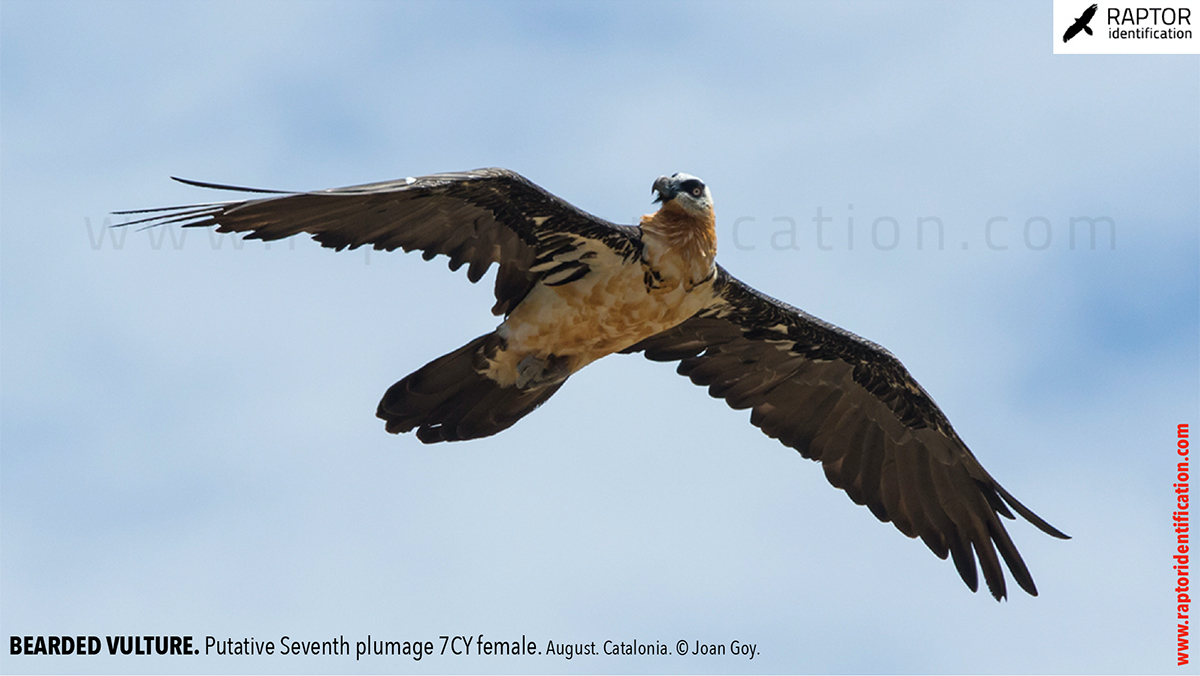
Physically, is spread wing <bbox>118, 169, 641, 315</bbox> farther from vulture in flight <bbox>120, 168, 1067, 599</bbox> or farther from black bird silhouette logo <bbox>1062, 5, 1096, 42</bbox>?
black bird silhouette logo <bbox>1062, 5, 1096, 42</bbox>

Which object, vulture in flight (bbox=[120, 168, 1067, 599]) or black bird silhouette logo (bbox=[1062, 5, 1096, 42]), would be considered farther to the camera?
black bird silhouette logo (bbox=[1062, 5, 1096, 42])

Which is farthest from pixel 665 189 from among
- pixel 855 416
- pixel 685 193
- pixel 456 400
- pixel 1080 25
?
pixel 1080 25

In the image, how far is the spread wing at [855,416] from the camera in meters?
13.7

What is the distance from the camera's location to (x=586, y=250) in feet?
39.2

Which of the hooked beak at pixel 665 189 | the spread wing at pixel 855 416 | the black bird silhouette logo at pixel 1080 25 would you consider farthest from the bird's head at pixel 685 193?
the black bird silhouette logo at pixel 1080 25

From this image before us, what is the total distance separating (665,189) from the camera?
1191 centimetres

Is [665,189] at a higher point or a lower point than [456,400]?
higher

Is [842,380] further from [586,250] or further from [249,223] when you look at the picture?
[249,223]

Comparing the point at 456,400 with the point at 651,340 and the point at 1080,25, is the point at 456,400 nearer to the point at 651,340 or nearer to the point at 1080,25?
the point at 651,340

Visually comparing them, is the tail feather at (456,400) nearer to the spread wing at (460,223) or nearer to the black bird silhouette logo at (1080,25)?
the spread wing at (460,223)

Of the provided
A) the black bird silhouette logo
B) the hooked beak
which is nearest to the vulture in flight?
the hooked beak

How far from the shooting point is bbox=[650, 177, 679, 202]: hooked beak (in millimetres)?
11898

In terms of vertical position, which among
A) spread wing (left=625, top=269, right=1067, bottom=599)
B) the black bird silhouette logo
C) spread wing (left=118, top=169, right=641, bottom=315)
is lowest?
spread wing (left=625, top=269, right=1067, bottom=599)

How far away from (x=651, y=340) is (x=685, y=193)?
2.35 m
